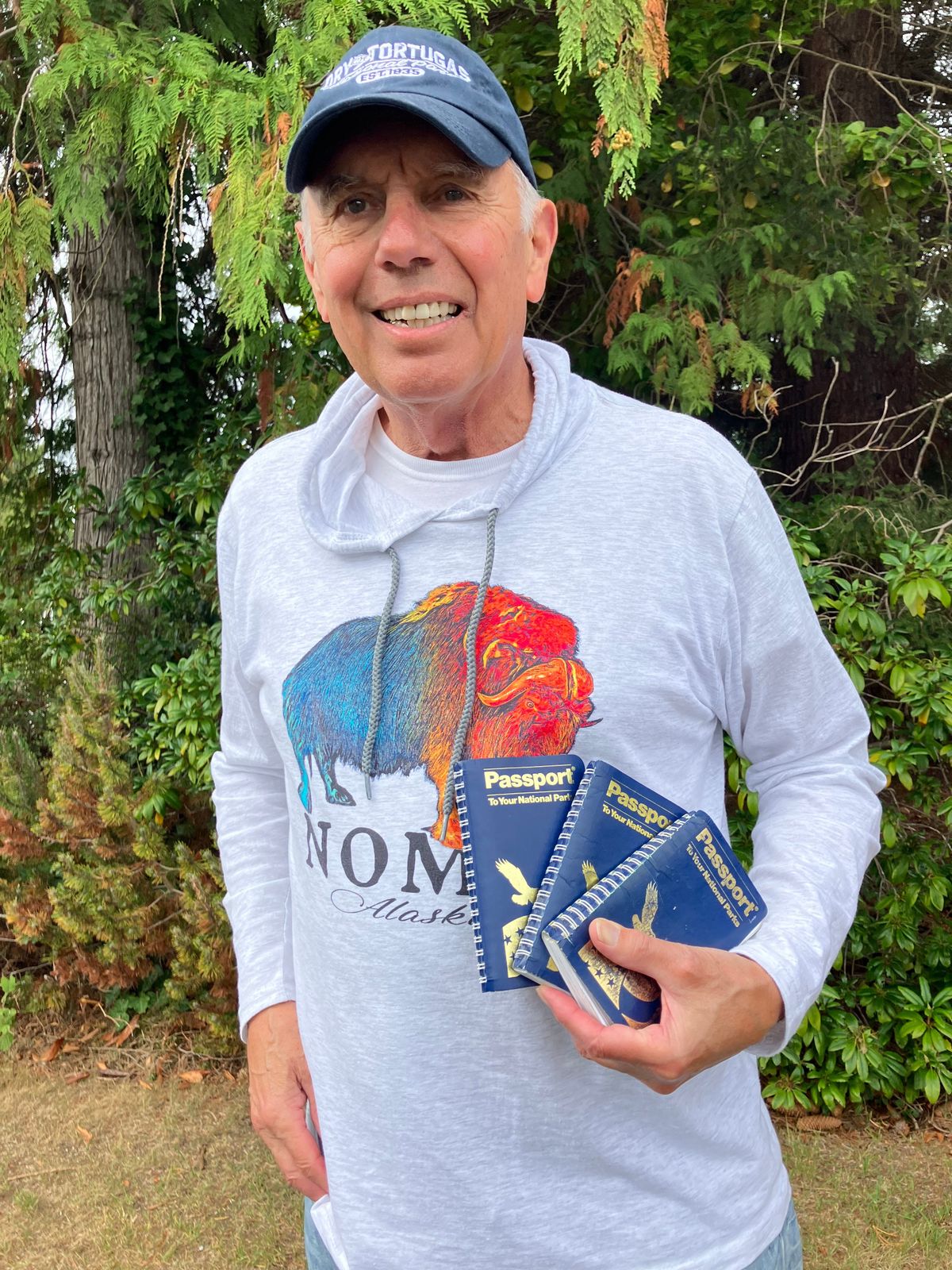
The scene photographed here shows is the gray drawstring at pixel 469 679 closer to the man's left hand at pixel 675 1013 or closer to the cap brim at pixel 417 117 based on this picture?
the man's left hand at pixel 675 1013

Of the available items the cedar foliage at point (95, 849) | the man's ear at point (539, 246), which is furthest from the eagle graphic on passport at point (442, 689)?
the cedar foliage at point (95, 849)

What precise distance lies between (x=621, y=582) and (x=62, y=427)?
5.59m

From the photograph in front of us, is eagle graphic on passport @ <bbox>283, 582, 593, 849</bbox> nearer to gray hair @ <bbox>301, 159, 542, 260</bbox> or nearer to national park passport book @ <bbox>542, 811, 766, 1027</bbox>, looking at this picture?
national park passport book @ <bbox>542, 811, 766, 1027</bbox>

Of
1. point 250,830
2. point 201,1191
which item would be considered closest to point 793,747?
point 250,830

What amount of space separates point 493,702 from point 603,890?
31 cm

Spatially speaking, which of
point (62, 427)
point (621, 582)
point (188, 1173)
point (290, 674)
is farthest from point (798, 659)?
point (62, 427)

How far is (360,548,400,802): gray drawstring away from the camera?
140 cm

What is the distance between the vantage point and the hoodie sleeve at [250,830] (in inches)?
66.7

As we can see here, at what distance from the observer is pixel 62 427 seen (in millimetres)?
6242

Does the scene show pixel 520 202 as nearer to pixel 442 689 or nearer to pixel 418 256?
pixel 418 256

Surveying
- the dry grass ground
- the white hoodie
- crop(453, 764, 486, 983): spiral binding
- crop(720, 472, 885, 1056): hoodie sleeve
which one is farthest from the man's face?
the dry grass ground

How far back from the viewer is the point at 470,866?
3.97 feet

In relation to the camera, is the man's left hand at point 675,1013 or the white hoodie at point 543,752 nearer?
the man's left hand at point 675,1013

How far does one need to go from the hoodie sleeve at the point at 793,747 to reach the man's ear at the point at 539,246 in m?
0.40
